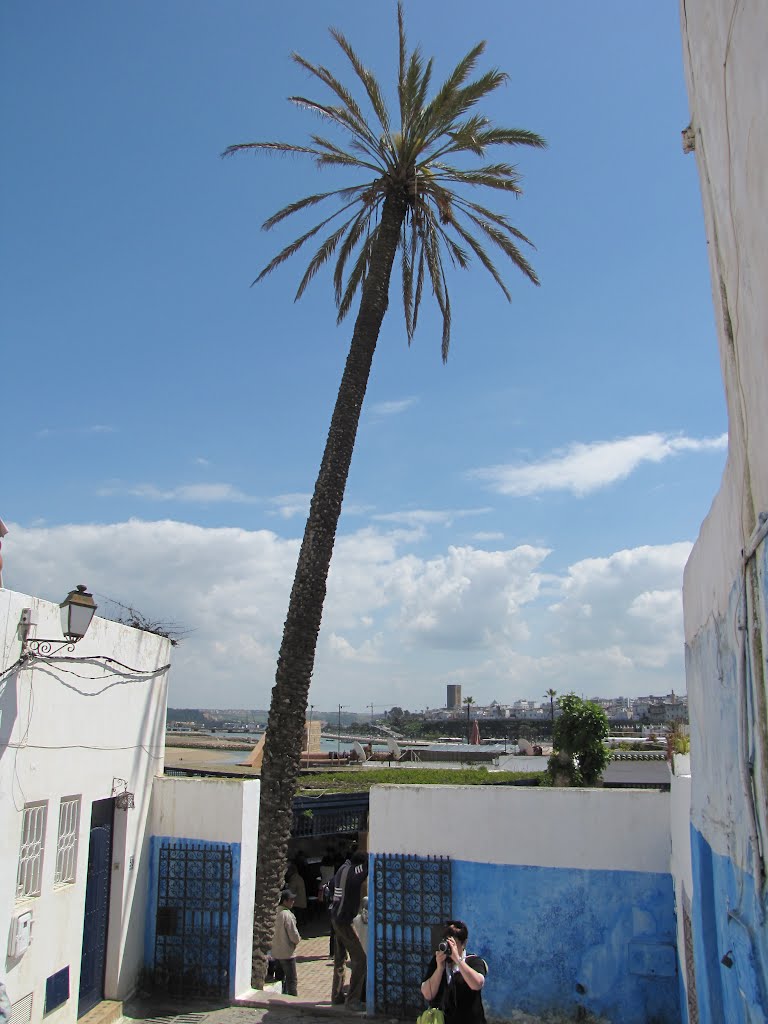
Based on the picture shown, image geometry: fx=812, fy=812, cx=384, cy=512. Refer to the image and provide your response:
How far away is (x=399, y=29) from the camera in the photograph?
12594 millimetres

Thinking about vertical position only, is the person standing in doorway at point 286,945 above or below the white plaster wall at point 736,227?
below

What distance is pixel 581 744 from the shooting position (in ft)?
58.4

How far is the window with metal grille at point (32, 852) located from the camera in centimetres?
689

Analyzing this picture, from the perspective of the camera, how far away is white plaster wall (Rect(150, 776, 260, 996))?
30.9 ft

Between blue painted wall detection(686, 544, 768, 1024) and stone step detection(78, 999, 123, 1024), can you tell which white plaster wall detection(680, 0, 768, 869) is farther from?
stone step detection(78, 999, 123, 1024)

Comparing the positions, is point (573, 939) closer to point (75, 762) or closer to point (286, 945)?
point (286, 945)

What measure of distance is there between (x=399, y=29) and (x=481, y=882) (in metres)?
12.1

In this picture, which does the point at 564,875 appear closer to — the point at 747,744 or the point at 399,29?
the point at 747,744

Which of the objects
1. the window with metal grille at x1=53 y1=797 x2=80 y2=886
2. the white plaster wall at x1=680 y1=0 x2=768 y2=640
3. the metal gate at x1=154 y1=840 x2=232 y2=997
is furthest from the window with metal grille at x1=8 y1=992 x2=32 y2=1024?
the white plaster wall at x1=680 y1=0 x2=768 y2=640

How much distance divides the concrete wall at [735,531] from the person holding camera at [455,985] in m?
1.43

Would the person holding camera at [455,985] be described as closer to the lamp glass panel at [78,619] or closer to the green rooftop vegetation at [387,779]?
the lamp glass panel at [78,619]

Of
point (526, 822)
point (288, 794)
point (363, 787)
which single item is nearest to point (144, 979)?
point (288, 794)

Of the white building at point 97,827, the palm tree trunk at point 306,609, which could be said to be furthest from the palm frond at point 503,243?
the white building at point 97,827

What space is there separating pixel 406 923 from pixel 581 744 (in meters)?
10.1
